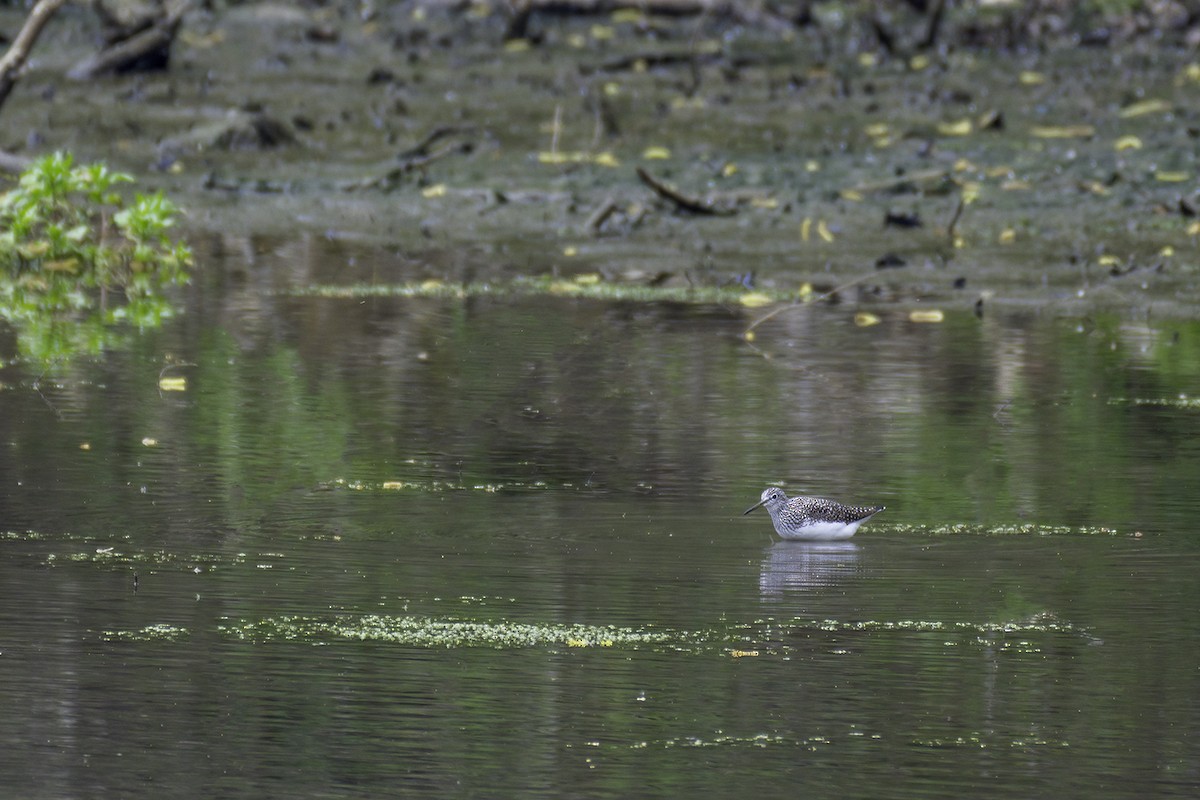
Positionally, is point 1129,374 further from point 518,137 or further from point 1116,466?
point 518,137

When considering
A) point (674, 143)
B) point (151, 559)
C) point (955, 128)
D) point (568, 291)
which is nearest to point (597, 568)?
point (151, 559)

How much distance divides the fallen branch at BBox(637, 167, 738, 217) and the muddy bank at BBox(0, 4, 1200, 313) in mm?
23

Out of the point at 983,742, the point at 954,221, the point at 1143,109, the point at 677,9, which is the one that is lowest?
the point at 983,742

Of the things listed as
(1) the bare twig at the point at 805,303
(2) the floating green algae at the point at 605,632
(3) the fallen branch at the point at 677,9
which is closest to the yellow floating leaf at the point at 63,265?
(1) the bare twig at the point at 805,303

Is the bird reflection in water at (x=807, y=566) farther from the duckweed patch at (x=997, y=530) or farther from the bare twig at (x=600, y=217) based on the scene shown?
the bare twig at (x=600, y=217)

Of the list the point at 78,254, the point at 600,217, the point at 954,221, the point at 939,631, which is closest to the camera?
the point at 939,631

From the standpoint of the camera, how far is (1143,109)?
18797mm

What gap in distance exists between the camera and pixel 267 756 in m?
5.43

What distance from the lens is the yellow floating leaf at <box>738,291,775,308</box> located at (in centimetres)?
1302

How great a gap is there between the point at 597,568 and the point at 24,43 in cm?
864

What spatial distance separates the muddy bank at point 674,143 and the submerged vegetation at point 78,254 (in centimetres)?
128

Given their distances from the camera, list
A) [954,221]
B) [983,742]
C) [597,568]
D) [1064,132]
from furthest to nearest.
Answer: [1064,132] < [954,221] < [597,568] < [983,742]

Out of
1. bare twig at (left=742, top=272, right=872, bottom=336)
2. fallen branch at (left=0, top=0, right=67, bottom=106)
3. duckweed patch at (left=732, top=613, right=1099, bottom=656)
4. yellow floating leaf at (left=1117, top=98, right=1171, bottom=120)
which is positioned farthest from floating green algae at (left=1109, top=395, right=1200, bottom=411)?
yellow floating leaf at (left=1117, top=98, right=1171, bottom=120)

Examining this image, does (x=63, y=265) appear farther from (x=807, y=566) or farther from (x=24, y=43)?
(x=807, y=566)
